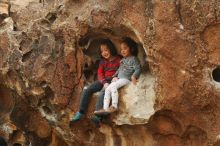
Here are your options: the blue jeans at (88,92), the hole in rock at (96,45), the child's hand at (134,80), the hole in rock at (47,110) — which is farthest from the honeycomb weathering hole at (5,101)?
the child's hand at (134,80)

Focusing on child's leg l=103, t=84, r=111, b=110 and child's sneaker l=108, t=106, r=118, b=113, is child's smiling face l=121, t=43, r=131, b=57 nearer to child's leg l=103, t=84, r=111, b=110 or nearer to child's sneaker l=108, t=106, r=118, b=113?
child's leg l=103, t=84, r=111, b=110

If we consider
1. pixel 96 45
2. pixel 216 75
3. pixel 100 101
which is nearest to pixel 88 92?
pixel 100 101

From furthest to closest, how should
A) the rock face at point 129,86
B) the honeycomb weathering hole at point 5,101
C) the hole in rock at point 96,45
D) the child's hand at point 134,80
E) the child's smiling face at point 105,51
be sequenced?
1. the honeycomb weathering hole at point 5,101
2. the child's smiling face at point 105,51
3. the hole in rock at point 96,45
4. the child's hand at point 134,80
5. the rock face at point 129,86

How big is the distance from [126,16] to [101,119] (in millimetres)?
1377

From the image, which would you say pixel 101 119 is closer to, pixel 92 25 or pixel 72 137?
pixel 72 137

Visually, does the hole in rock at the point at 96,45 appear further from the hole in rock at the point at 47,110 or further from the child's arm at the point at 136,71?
the hole in rock at the point at 47,110

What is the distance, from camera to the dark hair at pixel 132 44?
6.09 meters

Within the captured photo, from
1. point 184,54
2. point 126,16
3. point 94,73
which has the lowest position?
point 94,73

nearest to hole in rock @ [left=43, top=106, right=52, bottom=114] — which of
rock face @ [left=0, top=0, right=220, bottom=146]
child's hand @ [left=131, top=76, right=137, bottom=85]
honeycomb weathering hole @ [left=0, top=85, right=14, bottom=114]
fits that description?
rock face @ [left=0, top=0, right=220, bottom=146]

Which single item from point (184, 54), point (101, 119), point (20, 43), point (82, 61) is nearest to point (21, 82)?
point (20, 43)

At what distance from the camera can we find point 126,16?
5.84 m

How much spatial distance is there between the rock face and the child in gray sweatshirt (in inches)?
4.4

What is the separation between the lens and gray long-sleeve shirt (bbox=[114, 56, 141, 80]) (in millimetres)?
5934

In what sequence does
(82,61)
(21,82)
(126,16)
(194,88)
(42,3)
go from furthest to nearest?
(42,3) → (21,82) → (82,61) → (126,16) → (194,88)
